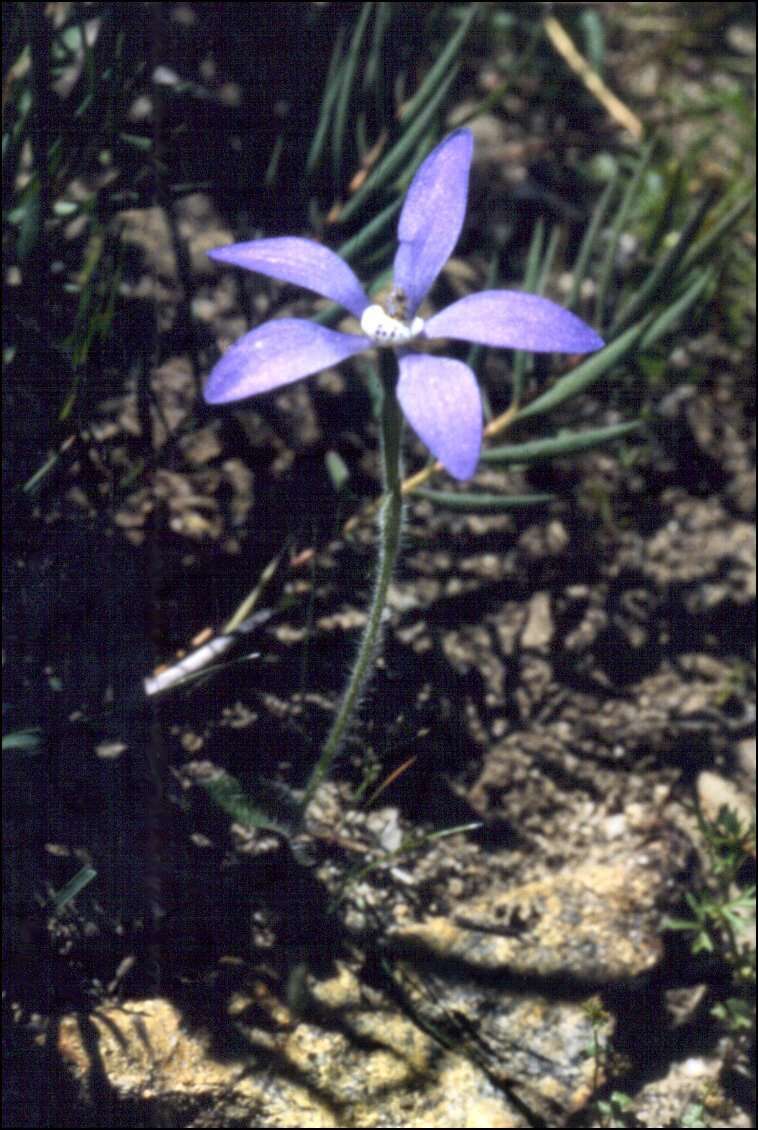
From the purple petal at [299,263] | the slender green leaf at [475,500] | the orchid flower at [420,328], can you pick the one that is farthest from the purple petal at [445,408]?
the slender green leaf at [475,500]

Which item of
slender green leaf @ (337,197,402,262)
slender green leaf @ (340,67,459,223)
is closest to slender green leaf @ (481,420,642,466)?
slender green leaf @ (337,197,402,262)

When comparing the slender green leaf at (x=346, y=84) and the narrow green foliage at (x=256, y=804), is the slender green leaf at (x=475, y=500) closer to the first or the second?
the narrow green foliage at (x=256, y=804)

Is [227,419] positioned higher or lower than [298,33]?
lower

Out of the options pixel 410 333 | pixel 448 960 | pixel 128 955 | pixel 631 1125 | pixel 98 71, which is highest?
pixel 98 71

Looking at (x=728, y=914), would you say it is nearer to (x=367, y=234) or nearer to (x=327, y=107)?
(x=367, y=234)

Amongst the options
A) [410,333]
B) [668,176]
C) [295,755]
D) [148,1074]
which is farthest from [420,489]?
[668,176]

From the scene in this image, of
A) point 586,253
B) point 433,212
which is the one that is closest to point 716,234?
point 586,253

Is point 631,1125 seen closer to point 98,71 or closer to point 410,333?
point 410,333
